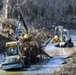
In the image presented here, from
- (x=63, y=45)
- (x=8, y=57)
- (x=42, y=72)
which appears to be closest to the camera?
(x=42, y=72)

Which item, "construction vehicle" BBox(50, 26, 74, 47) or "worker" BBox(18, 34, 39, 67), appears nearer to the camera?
"worker" BBox(18, 34, 39, 67)

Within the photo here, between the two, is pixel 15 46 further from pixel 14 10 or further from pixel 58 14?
pixel 58 14

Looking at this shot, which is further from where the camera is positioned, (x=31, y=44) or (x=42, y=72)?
(x=31, y=44)

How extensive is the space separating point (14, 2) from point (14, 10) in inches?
57.8

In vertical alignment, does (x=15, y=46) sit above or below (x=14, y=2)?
below

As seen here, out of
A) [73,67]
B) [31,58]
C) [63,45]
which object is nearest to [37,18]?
[63,45]

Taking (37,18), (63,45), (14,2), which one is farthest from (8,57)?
(37,18)

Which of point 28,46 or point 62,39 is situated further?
point 62,39

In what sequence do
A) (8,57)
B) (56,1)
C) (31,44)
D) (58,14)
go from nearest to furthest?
1. (8,57)
2. (31,44)
3. (58,14)
4. (56,1)

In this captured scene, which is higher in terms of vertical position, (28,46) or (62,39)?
(28,46)

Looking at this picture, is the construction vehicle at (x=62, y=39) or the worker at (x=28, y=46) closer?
the worker at (x=28, y=46)

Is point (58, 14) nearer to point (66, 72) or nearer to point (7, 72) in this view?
point (7, 72)

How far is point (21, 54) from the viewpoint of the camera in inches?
1258

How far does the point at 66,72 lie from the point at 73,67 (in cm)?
162
